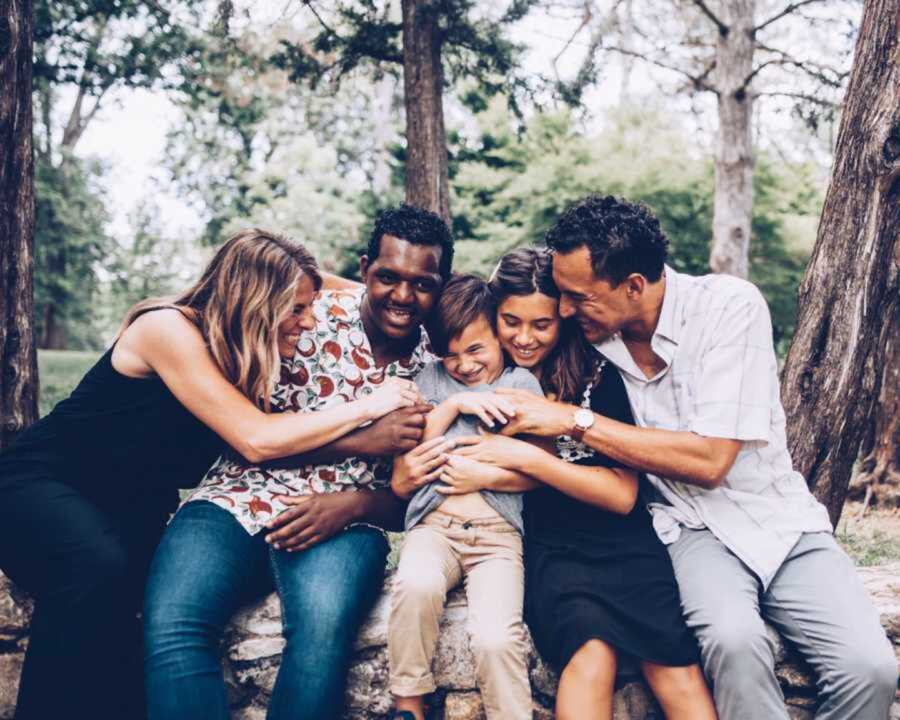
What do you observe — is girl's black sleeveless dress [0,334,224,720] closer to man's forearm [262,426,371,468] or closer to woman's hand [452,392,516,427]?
man's forearm [262,426,371,468]

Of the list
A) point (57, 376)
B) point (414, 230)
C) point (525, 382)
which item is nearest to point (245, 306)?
point (414, 230)

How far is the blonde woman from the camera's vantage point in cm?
265

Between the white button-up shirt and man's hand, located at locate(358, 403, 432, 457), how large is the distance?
0.80 meters

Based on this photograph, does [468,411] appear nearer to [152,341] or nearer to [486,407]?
[486,407]

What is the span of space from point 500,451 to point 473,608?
0.55 metres

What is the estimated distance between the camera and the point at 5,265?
171 inches

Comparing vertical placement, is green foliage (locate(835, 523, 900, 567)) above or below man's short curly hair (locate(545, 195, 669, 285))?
below

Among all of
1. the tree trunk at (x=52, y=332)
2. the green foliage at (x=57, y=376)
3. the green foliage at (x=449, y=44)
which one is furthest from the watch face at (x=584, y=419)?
the tree trunk at (x=52, y=332)

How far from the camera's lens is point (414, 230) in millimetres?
3236

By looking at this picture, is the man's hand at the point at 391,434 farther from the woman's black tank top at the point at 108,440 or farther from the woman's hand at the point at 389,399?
the woman's black tank top at the point at 108,440

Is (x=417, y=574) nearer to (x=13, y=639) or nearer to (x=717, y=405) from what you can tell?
(x=717, y=405)

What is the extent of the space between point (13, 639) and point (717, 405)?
2.59 metres

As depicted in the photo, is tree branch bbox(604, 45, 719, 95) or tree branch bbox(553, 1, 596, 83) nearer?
tree branch bbox(553, 1, 596, 83)

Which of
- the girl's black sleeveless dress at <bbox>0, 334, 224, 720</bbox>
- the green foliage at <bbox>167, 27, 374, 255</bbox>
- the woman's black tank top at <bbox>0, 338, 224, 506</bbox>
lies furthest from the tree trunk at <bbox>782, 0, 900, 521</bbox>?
the green foliage at <bbox>167, 27, 374, 255</bbox>
